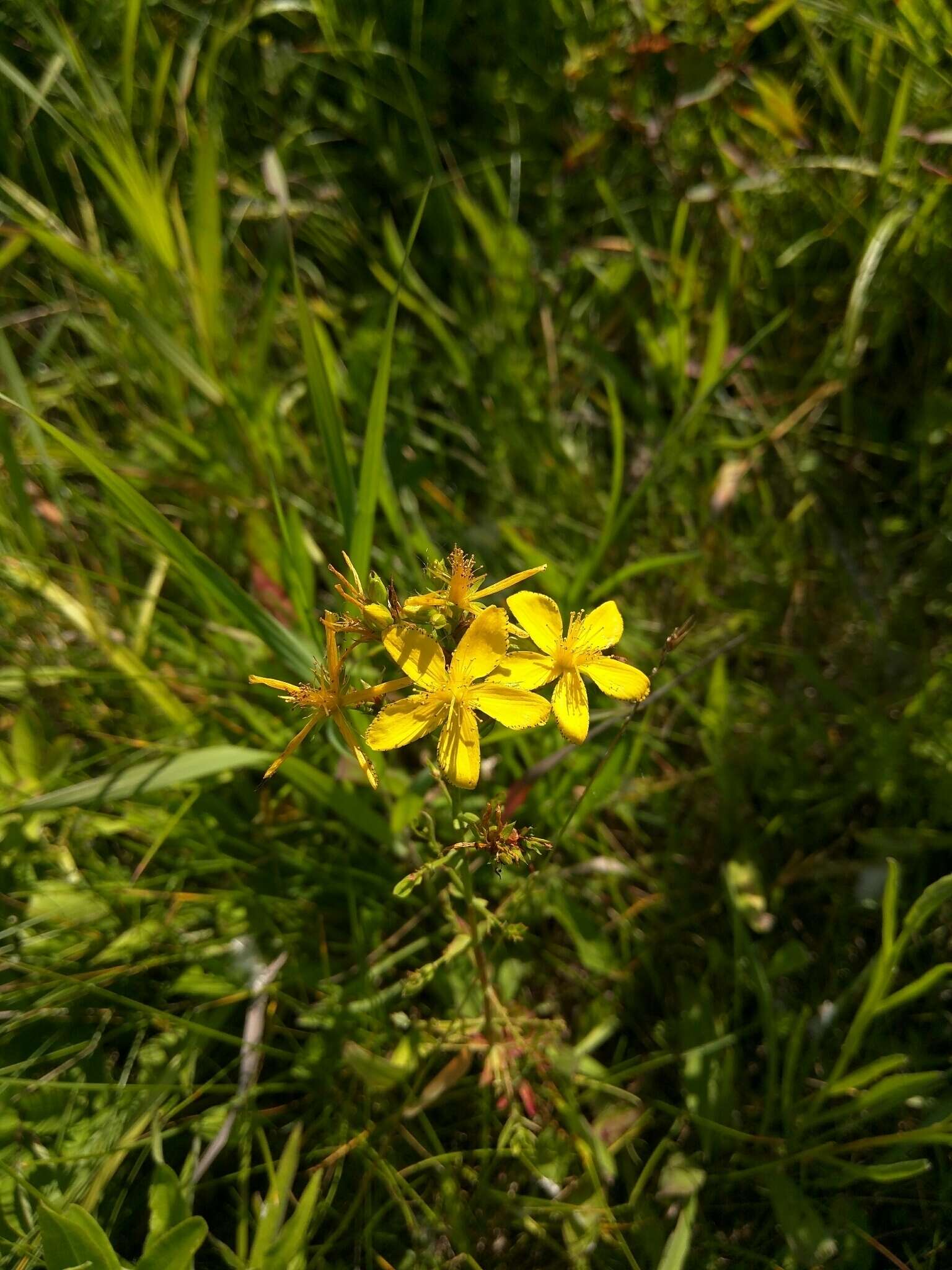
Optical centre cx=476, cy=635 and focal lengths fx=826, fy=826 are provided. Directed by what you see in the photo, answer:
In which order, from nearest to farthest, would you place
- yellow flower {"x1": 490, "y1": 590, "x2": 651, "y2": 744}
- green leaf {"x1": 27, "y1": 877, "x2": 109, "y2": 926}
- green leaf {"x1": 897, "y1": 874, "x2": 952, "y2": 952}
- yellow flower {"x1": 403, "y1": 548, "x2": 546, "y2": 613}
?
yellow flower {"x1": 403, "y1": 548, "x2": 546, "y2": 613}
yellow flower {"x1": 490, "y1": 590, "x2": 651, "y2": 744}
green leaf {"x1": 897, "y1": 874, "x2": 952, "y2": 952}
green leaf {"x1": 27, "y1": 877, "x2": 109, "y2": 926}

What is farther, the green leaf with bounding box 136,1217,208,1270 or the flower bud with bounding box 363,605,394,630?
the green leaf with bounding box 136,1217,208,1270

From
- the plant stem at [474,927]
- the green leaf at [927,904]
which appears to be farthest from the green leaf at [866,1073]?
the plant stem at [474,927]

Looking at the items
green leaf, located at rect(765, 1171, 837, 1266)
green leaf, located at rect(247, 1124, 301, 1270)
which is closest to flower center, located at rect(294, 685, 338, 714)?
green leaf, located at rect(247, 1124, 301, 1270)

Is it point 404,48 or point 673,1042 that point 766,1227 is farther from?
point 404,48

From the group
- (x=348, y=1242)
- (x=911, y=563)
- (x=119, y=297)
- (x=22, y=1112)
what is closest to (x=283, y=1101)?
(x=348, y=1242)

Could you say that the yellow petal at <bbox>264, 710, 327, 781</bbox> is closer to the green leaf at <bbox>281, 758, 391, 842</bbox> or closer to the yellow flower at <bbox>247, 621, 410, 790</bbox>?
the yellow flower at <bbox>247, 621, 410, 790</bbox>

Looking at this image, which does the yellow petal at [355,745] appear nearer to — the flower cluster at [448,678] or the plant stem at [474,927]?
the flower cluster at [448,678]
